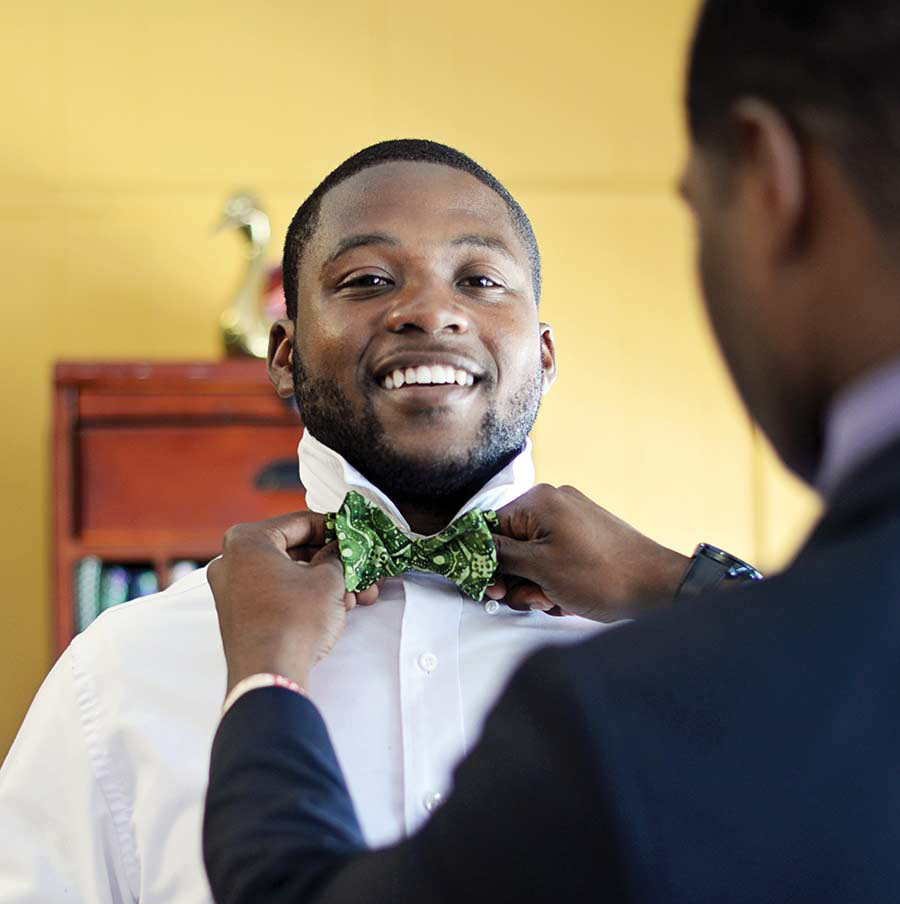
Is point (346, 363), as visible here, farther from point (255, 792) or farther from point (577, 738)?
point (577, 738)

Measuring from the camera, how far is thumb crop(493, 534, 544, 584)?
1.41m

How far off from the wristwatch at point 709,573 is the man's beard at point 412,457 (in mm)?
237

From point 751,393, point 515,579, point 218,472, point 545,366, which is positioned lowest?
point 751,393

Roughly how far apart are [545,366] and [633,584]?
378mm

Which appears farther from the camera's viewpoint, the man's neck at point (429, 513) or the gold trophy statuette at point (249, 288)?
the gold trophy statuette at point (249, 288)

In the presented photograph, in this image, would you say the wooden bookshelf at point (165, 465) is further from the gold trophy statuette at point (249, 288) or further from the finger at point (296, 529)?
the finger at point (296, 529)

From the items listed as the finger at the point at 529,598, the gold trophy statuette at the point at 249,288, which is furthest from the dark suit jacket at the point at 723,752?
the gold trophy statuette at the point at 249,288

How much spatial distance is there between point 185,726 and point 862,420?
0.86 metres

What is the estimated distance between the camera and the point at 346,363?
1.51 meters

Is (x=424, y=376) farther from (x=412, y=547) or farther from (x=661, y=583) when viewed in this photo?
(x=661, y=583)

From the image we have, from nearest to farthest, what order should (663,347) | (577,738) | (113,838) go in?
(577,738), (113,838), (663,347)

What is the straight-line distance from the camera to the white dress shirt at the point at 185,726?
1.34 metres

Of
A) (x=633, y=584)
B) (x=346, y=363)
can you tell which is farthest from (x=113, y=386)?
(x=633, y=584)

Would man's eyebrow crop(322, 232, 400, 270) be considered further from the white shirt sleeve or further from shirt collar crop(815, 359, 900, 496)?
shirt collar crop(815, 359, 900, 496)
